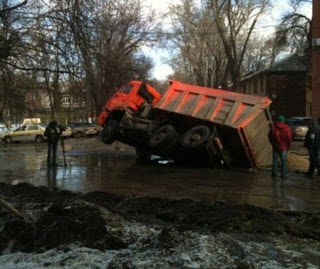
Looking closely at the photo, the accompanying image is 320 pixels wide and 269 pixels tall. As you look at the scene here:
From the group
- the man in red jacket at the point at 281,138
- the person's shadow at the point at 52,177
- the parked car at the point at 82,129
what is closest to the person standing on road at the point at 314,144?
the man in red jacket at the point at 281,138

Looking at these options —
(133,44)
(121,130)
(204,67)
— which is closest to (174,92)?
(121,130)

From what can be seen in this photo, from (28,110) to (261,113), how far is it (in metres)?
7.10

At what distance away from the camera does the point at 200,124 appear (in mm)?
16484

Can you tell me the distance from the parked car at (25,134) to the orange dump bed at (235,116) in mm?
23971

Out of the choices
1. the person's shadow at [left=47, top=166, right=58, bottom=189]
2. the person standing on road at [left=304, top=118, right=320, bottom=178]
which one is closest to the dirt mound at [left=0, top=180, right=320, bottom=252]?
the person's shadow at [left=47, top=166, right=58, bottom=189]

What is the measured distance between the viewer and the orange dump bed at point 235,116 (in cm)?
1539

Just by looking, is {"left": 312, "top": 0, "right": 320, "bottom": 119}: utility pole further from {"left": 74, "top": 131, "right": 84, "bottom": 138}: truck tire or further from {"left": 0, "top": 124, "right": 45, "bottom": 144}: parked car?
{"left": 74, "top": 131, "right": 84, "bottom": 138}: truck tire

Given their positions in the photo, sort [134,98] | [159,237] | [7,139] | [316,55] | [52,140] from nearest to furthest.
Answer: [159,237]
[52,140]
[134,98]
[316,55]
[7,139]

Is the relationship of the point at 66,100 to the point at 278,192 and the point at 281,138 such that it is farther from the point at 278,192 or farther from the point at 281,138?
the point at 281,138

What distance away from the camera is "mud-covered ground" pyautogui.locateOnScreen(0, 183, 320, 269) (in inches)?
225

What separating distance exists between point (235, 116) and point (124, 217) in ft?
27.0


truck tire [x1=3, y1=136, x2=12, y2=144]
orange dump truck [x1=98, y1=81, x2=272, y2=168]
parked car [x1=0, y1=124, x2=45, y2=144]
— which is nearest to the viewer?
orange dump truck [x1=98, y1=81, x2=272, y2=168]

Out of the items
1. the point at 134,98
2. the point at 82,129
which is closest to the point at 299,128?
the point at 134,98

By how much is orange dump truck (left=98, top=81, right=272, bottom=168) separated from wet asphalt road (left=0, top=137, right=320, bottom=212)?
59 cm
